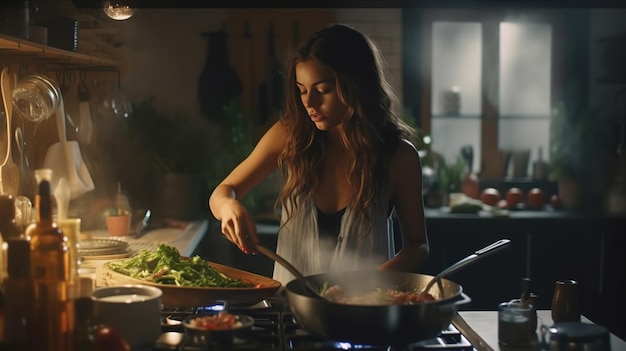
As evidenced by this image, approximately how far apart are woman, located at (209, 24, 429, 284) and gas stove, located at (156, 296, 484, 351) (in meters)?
0.44

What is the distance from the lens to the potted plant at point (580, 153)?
4344mm

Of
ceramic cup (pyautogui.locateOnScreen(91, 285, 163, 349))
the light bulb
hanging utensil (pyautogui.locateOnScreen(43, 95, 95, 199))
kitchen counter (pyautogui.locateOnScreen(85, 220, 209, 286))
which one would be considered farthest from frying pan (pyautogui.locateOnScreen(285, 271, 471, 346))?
hanging utensil (pyautogui.locateOnScreen(43, 95, 95, 199))

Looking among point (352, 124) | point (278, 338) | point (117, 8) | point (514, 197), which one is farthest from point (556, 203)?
point (278, 338)

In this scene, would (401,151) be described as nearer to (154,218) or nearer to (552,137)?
(154,218)

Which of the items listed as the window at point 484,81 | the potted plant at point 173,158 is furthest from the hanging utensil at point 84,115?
the window at point 484,81

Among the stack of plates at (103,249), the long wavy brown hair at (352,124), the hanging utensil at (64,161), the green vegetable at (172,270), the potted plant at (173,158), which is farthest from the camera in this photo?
the potted plant at (173,158)

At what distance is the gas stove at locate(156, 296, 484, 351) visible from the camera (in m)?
1.36

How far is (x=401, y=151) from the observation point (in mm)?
2158

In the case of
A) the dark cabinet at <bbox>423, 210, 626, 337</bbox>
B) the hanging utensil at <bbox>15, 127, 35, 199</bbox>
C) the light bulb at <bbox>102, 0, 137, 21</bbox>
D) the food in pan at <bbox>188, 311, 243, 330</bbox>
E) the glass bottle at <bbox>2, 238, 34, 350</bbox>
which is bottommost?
the dark cabinet at <bbox>423, 210, 626, 337</bbox>

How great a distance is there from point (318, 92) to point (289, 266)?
2.11 ft

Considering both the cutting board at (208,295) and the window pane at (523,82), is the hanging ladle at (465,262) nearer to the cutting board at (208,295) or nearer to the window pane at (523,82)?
the cutting board at (208,295)

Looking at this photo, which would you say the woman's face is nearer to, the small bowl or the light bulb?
the light bulb

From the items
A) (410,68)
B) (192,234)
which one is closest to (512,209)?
(410,68)

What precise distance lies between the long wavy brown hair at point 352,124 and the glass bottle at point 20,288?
99cm
